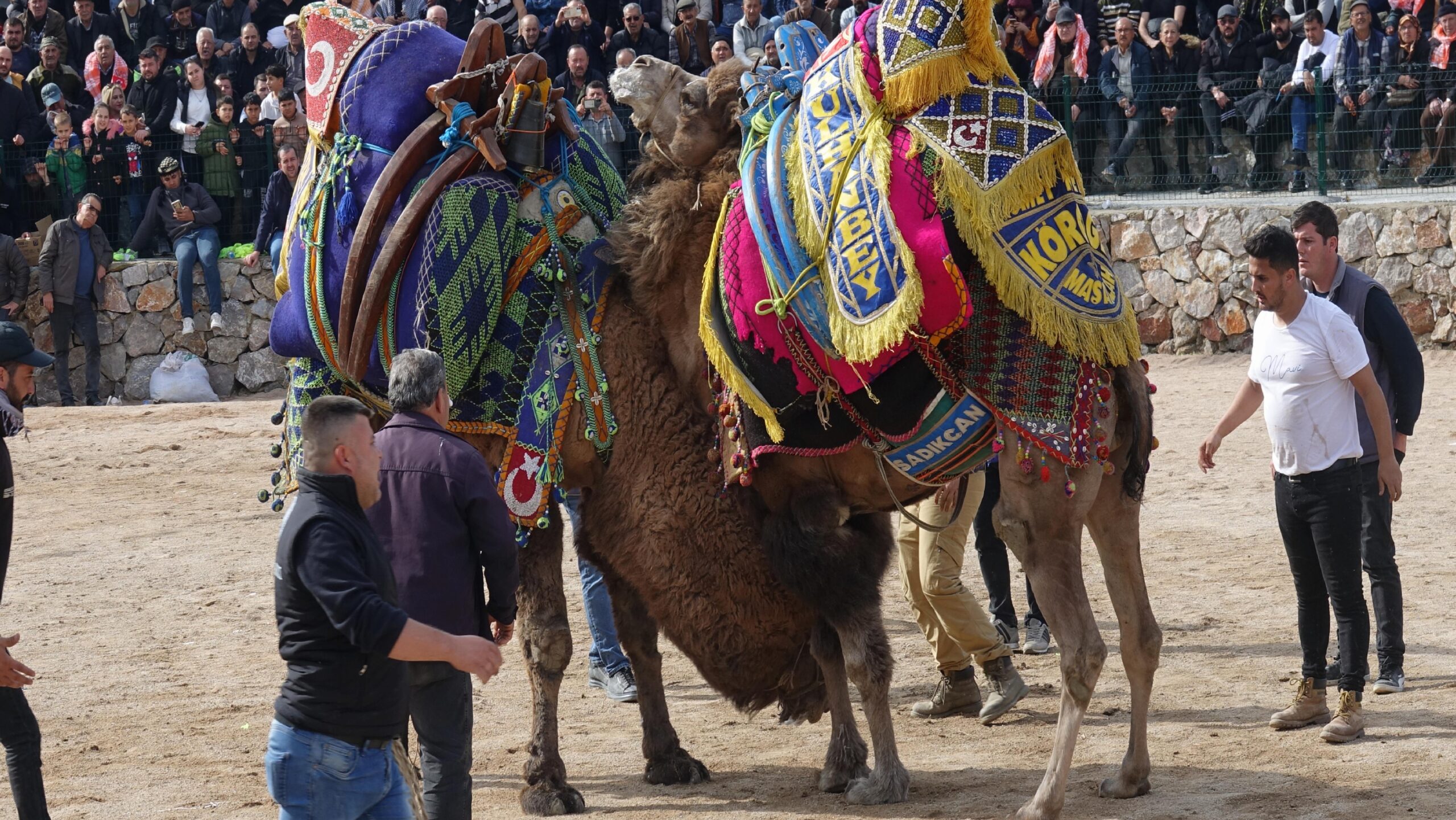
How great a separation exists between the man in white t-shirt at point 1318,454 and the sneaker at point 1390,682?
0.36 m

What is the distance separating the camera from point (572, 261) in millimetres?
5828

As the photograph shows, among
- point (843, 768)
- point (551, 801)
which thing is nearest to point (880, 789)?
point (843, 768)

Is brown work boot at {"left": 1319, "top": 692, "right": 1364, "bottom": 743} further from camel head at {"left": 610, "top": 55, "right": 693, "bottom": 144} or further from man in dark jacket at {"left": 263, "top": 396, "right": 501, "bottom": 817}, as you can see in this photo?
man in dark jacket at {"left": 263, "top": 396, "right": 501, "bottom": 817}

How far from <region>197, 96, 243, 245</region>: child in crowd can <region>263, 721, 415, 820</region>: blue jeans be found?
13735 millimetres

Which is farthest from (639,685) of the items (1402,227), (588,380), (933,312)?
(1402,227)

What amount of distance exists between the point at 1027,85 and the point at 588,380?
36.1ft

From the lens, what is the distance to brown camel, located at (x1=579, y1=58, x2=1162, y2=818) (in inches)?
200

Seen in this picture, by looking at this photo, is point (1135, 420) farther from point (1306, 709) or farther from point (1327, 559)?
point (1306, 709)

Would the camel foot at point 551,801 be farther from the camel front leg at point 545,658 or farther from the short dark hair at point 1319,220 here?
the short dark hair at point 1319,220

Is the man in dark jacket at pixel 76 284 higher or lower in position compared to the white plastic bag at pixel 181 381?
higher

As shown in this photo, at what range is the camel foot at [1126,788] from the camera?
17.6ft

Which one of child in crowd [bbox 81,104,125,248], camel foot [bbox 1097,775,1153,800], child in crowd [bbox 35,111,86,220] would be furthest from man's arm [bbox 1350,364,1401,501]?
child in crowd [bbox 35,111,86,220]

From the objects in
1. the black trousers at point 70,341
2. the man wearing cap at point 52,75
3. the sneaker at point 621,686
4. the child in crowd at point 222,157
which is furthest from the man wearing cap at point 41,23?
the sneaker at point 621,686

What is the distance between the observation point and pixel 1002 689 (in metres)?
6.47
